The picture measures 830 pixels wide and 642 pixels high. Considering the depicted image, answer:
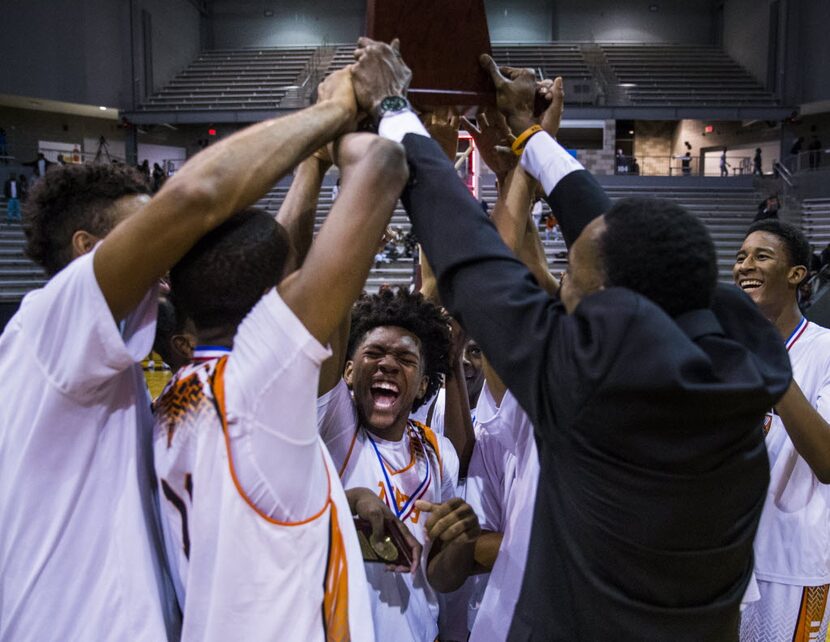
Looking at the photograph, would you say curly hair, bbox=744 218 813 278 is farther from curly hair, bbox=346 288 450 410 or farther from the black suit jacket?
the black suit jacket

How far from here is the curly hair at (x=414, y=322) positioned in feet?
8.82

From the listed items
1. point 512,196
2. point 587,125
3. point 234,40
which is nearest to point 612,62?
point 587,125

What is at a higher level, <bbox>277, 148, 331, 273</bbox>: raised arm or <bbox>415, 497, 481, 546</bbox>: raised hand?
<bbox>277, 148, 331, 273</bbox>: raised arm

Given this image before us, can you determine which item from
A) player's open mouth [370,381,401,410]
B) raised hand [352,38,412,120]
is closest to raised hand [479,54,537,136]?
raised hand [352,38,412,120]

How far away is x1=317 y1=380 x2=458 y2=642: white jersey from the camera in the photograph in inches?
87.0

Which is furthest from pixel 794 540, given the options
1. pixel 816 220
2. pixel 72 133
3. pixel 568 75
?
pixel 72 133

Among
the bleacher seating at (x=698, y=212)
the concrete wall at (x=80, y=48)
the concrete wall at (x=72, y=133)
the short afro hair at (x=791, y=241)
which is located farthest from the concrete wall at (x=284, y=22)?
the short afro hair at (x=791, y=241)

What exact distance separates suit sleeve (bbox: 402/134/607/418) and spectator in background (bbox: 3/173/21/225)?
1889 centimetres

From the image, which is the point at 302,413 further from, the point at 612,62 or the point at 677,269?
the point at 612,62

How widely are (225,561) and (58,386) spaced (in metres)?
0.45

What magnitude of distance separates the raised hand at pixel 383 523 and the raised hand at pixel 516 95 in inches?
43.2

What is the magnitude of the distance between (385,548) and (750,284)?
6.77ft

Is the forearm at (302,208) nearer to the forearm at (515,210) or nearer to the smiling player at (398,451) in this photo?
the smiling player at (398,451)

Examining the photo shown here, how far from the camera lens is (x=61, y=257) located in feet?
5.58
